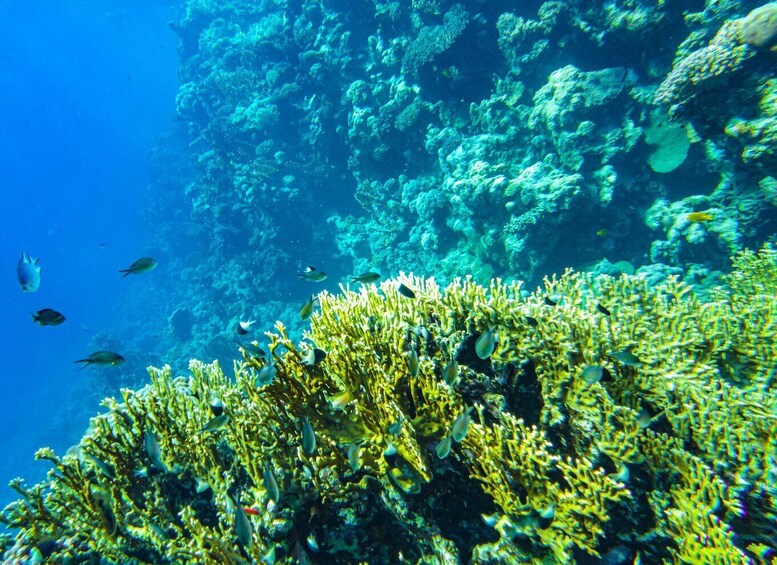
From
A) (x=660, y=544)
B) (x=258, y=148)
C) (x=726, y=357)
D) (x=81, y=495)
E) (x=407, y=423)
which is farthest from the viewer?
(x=258, y=148)

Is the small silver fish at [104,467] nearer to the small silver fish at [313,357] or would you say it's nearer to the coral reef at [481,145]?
the small silver fish at [313,357]

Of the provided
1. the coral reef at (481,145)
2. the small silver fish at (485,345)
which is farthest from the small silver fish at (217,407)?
the coral reef at (481,145)

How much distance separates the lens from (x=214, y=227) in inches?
837

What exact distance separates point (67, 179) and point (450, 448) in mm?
122122

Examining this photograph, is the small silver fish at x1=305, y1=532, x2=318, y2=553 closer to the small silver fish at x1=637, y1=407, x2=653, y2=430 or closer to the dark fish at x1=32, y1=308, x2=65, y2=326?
the small silver fish at x1=637, y1=407, x2=653, y2=430

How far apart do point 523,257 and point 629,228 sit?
9.13ft

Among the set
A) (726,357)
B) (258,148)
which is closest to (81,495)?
(726,357)

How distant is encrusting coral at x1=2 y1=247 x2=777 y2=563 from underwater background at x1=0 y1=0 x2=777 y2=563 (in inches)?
0.9

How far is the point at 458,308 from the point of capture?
11.7 ft

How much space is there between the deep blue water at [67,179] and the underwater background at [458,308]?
1470 cm

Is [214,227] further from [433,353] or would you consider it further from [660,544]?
[660,544]

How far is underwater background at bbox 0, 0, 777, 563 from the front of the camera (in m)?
2.69

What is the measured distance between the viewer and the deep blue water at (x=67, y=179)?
41656mm

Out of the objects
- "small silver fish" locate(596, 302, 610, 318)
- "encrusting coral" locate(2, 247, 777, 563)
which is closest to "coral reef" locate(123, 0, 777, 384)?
"encrusting coral" locate(2, 247, 777, 563)
